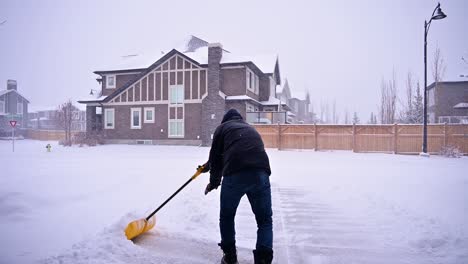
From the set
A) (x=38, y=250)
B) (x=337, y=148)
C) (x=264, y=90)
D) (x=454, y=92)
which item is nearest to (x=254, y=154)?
(x=38, y=250)

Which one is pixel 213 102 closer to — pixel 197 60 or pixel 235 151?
pixel 197 60

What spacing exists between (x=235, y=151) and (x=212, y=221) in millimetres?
2289

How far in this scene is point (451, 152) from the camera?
16469 millimetres

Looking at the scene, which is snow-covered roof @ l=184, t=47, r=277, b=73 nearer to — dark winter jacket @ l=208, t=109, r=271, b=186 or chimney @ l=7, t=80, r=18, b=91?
Answer: dark winter jacket @ l=208, t=109, r=271, b=186

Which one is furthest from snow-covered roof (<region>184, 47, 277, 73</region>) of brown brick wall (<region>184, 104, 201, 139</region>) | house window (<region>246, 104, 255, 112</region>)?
brown brick wall (<region>184, 104, 201, 139</region>)

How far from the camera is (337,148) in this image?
63.0ft

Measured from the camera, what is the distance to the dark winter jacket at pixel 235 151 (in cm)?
337

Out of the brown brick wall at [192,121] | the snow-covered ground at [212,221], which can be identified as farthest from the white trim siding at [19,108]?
the snow-covered ground at [212,221]

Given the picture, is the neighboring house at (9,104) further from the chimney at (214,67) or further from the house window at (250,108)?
the house window at (250,108)

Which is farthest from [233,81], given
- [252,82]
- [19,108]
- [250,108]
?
[19,108]

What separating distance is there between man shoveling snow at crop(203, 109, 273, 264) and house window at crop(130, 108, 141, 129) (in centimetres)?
2524

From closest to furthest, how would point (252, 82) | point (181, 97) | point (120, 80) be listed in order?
point (181, 97) < point (252, 82) < point (120, 80)

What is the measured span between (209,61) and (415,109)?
75.7 feet

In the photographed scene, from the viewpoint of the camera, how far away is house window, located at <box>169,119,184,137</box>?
26.1m
